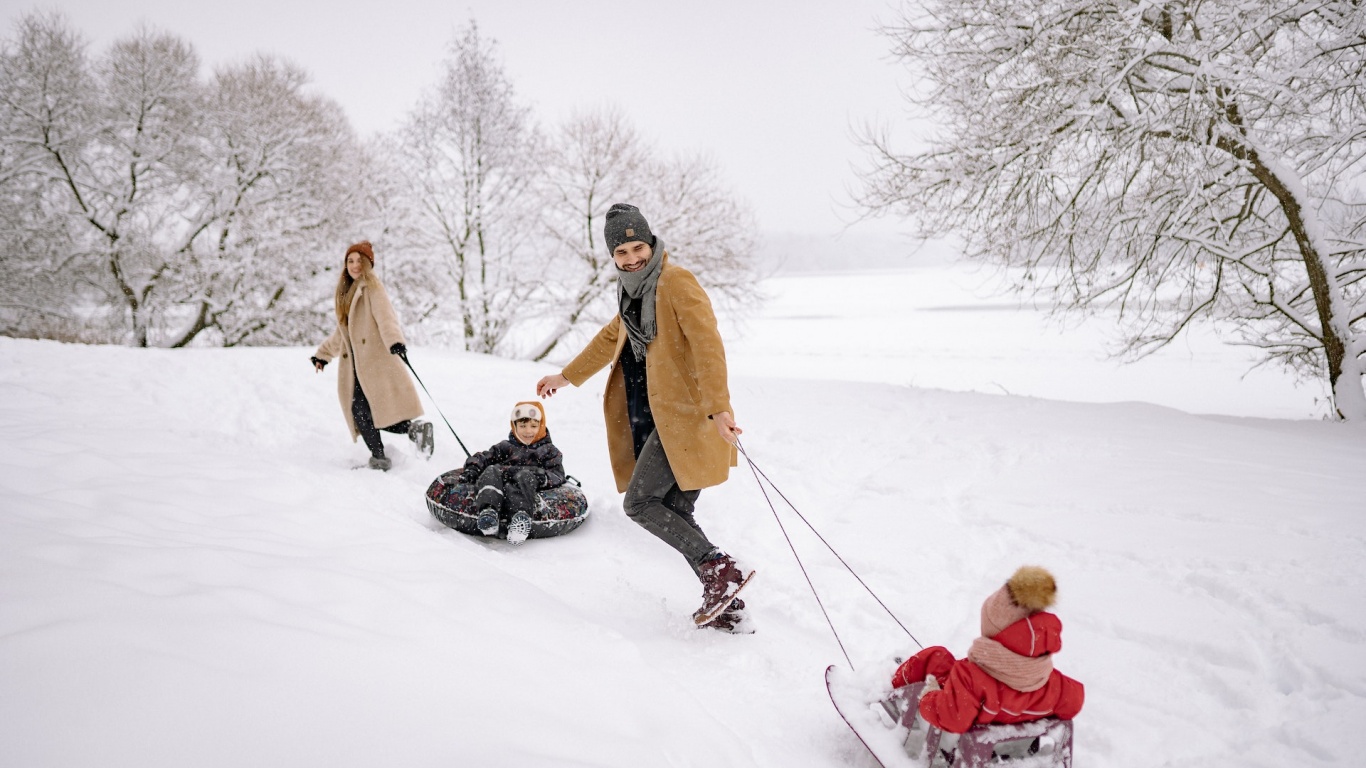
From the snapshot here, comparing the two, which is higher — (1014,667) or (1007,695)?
(1014,667)

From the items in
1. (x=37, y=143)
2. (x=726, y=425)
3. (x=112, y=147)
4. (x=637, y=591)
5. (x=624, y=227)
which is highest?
(x=112, y=147)

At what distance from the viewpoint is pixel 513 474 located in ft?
14.8

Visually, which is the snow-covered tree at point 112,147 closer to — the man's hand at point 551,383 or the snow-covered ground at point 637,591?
the snow-covered ground at point 637,591

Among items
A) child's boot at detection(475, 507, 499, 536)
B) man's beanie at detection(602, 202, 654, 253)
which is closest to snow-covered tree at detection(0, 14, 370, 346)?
child's boot at detection(475, 507, 499, 536)

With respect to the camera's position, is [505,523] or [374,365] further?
[374,365]

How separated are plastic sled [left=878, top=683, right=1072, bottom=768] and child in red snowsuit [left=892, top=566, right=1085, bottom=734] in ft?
0.09

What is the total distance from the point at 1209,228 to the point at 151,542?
10653 mm

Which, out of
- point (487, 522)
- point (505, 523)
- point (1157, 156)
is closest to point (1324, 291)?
point (1157, 156)

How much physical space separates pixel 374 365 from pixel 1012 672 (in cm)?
534

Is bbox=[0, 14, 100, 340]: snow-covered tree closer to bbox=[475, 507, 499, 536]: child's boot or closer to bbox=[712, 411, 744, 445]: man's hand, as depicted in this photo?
bbox=[475, 507, 499, 536]: child's boot

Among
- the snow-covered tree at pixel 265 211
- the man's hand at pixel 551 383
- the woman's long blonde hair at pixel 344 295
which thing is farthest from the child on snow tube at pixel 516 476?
the snow-covered tree at pixel 265 211

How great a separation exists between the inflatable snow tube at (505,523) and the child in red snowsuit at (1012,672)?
2833mm

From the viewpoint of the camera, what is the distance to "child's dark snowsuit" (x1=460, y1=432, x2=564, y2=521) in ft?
14.1

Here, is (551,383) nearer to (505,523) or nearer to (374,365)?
(505,523)
